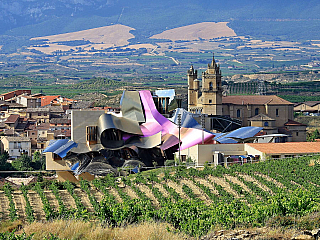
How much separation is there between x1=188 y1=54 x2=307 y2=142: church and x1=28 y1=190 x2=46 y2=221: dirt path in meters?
33.5

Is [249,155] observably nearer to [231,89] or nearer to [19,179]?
[19,179]

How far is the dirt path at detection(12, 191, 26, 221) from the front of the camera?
98.3 ft

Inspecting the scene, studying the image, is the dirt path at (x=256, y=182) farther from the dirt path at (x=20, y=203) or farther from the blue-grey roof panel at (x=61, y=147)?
the blue-grey roof panel at (x=61, y=147)

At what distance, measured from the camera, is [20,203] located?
32.7m

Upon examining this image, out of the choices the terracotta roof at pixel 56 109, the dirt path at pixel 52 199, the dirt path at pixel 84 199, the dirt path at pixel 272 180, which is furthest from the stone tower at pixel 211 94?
the terracotta roof at pixel 56 109

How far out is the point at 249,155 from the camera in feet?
165

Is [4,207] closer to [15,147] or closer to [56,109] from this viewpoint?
[15,147]

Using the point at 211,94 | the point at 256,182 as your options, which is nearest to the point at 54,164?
the point at 211,94

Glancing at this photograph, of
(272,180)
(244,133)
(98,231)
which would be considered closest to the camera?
(98,231)

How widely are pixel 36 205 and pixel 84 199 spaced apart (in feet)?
8.73

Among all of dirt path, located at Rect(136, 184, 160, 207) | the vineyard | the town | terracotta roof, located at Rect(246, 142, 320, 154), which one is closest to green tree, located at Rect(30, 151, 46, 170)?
the town

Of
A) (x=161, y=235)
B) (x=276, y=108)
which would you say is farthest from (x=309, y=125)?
(x=161, y=235)

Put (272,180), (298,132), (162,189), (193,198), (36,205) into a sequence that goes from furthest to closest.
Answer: (298,132) → (272,180) → (162,189) → (193,198) → (36,205)

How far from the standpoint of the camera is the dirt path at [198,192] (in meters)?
33.7
